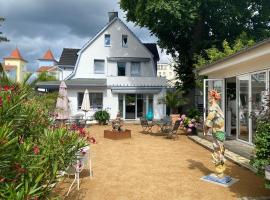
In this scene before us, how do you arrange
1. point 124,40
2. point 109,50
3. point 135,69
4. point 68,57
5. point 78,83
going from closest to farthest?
point 78,83
point 109,50
point 135,69
point 124,40
point 68,57

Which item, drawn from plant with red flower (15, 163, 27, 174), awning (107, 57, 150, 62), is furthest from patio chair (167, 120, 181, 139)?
awning (107, 57, 150, 62)

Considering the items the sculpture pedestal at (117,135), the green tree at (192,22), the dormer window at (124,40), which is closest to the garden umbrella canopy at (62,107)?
the sculpture pedestal at (117,135)

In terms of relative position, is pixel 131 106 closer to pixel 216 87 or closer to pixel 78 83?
pixel 78 83

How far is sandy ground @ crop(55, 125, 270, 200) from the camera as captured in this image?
6.62 metres

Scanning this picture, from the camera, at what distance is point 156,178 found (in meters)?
7.92

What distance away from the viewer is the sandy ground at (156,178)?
21.7 ft

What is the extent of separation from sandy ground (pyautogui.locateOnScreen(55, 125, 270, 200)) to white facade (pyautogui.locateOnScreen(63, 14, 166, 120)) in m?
16.3

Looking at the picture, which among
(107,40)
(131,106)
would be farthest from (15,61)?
(131,106)

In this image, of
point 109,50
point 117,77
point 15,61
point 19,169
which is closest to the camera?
point 19,169

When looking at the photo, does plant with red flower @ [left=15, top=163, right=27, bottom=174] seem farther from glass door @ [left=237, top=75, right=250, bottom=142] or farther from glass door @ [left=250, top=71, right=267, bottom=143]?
glass door @ [left=237, top=75, right=250, bottom=142]

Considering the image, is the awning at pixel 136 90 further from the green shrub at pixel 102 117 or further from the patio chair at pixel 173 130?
the patio chair at pixel 173 130

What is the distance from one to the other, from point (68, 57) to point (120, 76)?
36.1 feet

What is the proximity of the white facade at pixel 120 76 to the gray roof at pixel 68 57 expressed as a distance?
604cm

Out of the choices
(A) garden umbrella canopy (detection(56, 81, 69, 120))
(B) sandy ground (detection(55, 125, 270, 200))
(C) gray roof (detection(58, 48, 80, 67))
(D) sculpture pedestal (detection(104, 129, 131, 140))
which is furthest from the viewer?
(C) gray roof (detection(58, 48, 80, 67))
